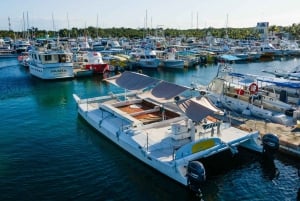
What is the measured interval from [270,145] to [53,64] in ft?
127

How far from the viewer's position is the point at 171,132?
→ 1984cm

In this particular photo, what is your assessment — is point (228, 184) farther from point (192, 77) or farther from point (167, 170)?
point (192, 77)

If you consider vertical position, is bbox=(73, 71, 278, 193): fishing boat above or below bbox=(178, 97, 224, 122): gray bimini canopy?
below

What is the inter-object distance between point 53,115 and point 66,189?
15536 millimetres

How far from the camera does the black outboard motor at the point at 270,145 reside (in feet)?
63.0

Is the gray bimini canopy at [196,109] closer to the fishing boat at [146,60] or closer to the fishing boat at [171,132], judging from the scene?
the fishing boat at [171,132]

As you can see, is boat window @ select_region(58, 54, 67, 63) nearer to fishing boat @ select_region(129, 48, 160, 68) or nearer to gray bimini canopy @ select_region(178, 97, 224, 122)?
fishing boat @ select_region(129, 48, 160, 68)

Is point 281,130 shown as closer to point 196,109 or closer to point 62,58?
point 196,109

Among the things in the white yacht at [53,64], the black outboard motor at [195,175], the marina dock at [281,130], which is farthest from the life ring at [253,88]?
the white yacht at [53,64]

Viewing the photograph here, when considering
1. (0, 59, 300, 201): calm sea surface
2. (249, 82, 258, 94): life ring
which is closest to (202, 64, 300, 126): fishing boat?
(249, 82, 258, 94): life ring

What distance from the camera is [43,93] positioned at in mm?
42312

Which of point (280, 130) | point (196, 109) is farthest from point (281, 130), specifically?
point (196, 109)

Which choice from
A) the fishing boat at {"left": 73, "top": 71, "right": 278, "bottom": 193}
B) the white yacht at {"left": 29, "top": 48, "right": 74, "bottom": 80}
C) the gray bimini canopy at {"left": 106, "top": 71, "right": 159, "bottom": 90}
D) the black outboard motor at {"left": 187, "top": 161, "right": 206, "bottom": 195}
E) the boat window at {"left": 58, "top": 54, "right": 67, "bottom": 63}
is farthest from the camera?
the boat window at {"left": 58, "top": 54, "right": 67, "bottom": 63}

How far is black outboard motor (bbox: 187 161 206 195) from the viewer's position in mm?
15625
